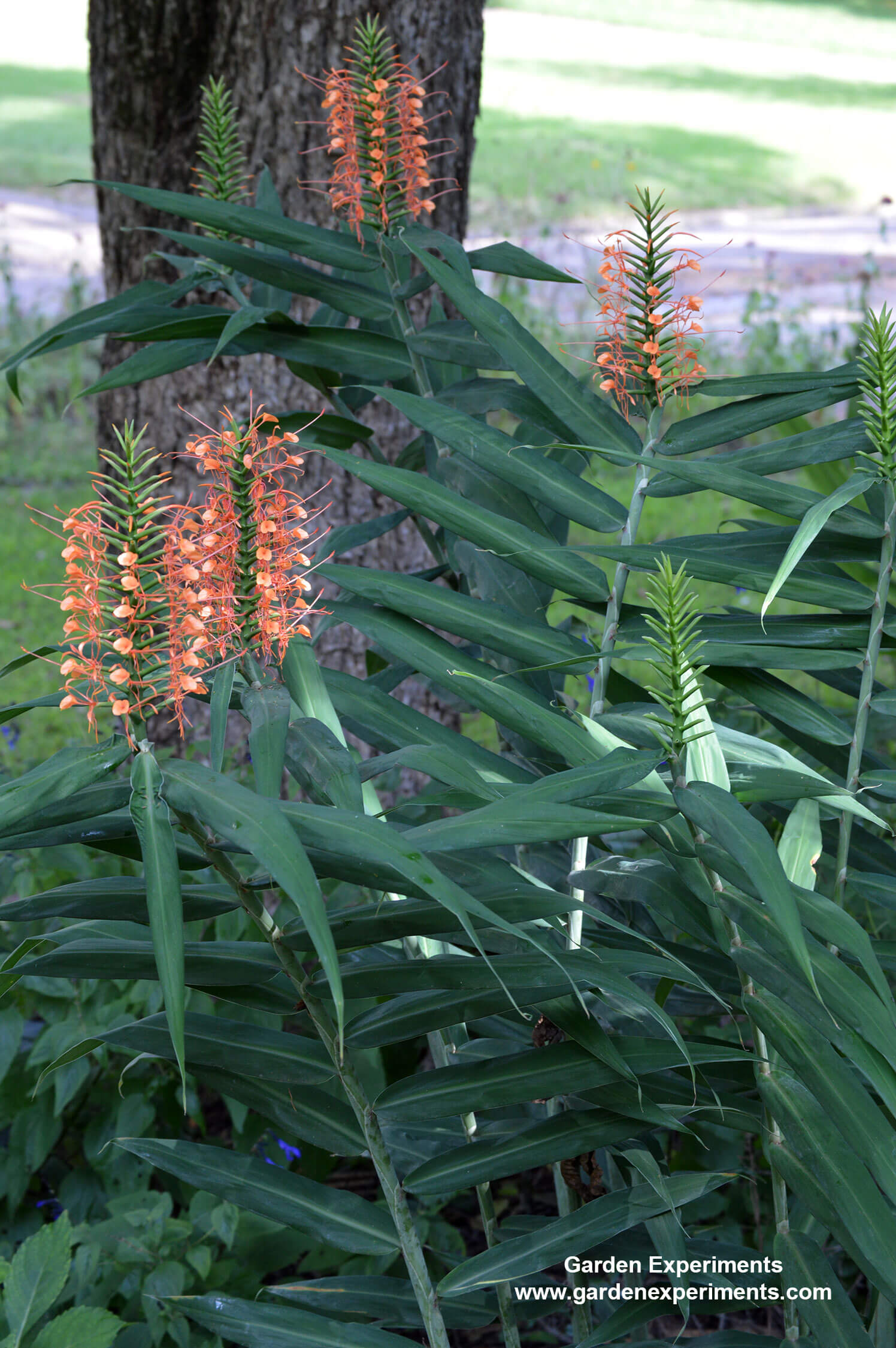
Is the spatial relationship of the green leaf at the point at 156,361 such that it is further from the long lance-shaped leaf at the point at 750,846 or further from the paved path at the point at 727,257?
the paved path at the point at 727,257

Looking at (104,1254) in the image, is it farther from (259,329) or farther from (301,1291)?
(259,329)

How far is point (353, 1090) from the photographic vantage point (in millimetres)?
927

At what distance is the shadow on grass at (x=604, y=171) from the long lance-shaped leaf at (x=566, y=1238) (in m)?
7.15

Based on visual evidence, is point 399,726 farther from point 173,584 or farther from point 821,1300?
point 821,1300

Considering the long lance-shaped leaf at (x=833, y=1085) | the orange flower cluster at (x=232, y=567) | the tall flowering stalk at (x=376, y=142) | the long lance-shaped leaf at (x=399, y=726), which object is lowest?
the long lance-shaped leaf at (x=833, y=1085)

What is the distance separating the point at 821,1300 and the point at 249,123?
1961 millimetres

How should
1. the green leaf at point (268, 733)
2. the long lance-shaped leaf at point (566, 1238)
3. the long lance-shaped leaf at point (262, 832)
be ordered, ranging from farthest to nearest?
the long lance-shaped leaf at point (566, 1238)
the green leaf at point (268, 733)
the long lance-shaped leaf at point (262, 832)

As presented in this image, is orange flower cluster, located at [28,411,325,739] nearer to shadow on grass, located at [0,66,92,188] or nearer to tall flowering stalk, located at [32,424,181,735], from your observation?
tall flowering stalk, located at [32,424,181,735]

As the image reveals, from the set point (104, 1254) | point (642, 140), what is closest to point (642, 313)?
point (104, 1254)

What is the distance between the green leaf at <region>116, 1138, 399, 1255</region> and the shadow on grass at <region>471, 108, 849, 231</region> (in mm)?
7119

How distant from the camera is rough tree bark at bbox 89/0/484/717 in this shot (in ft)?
6.66

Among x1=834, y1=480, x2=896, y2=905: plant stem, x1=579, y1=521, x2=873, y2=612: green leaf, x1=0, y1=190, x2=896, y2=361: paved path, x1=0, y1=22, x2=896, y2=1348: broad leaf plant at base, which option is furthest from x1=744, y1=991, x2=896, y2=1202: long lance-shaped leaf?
x1=0, y1=190, x2=896, y2=361: paved path

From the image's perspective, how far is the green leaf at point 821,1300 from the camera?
0.94m

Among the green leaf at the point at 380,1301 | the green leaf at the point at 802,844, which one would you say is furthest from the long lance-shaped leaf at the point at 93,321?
the green leaf at the point at 380,1301
